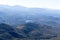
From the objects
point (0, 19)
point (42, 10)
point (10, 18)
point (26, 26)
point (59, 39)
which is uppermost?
point (42, 10)

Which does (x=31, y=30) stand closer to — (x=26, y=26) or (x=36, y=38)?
(x=26, y=26)

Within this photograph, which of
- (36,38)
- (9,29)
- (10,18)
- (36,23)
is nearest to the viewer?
(36,38)

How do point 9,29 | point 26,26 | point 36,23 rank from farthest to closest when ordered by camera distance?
point 36,23, point 26,26, point 9,29

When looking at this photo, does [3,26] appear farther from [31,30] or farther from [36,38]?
[36,38]

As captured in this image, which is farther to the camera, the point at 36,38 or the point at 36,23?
the point at 36,23

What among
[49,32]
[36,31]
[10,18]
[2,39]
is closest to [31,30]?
[36,31]

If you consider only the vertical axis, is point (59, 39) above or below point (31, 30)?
below

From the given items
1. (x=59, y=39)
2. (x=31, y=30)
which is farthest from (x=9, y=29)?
(x=59, y=39)

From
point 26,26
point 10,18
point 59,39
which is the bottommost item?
point 59,39

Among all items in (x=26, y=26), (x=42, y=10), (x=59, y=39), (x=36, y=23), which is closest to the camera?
(x=59, y=39)
